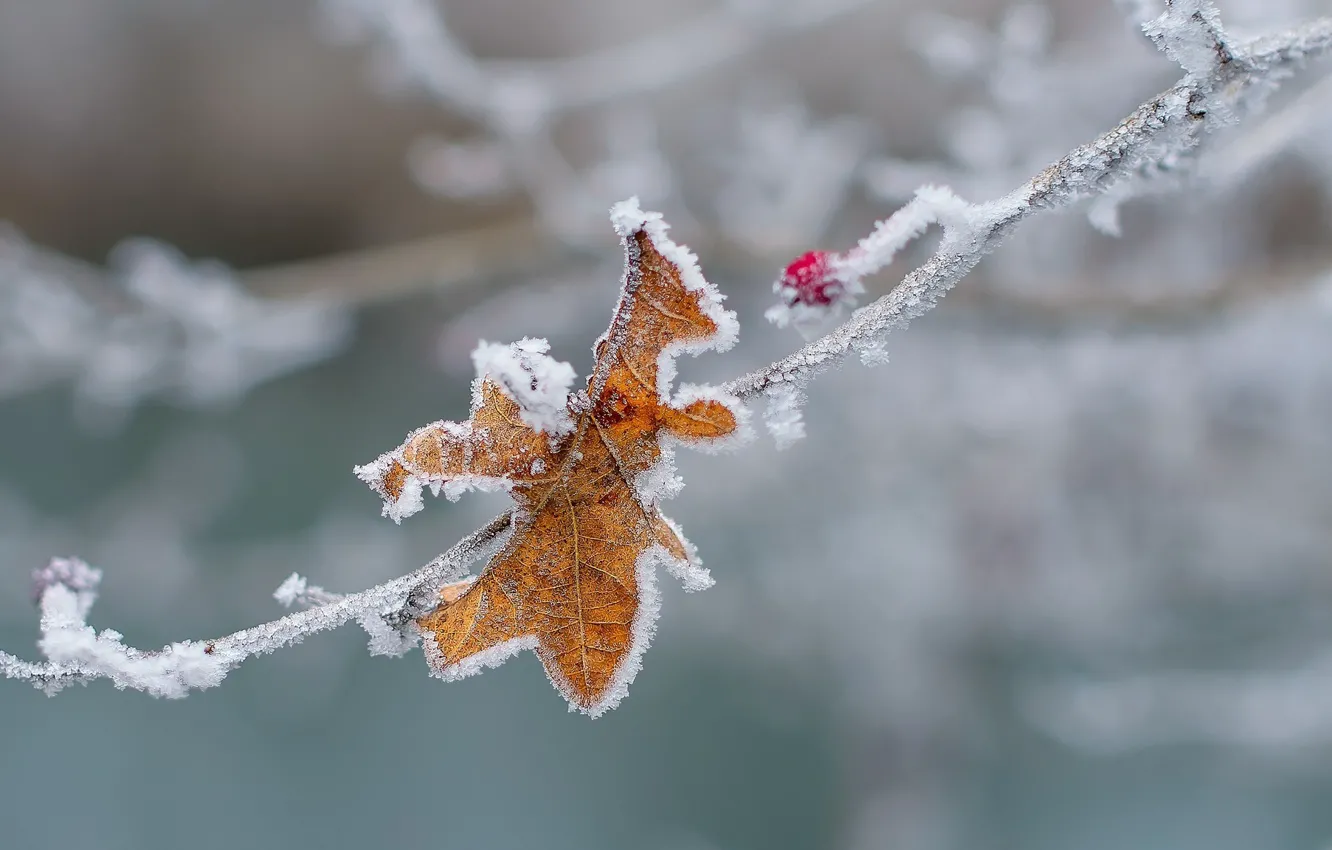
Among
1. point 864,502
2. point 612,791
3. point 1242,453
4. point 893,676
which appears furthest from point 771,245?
point 612,791

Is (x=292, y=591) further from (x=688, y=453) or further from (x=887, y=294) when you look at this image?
(x=688, y=453)

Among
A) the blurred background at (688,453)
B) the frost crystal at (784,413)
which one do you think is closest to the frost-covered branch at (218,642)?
the frost crystal at (784,413)

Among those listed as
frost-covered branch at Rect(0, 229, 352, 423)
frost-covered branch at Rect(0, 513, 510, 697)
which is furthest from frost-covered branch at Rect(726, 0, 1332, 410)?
frost-covered branch at Rect(0, 229, 352, 423)

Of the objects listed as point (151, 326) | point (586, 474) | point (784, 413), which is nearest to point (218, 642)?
point (586, 474)

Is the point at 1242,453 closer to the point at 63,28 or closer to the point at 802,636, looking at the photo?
the point at 802,636

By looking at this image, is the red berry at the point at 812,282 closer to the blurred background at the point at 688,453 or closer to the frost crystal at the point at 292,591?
the frost crystal at the point at 292,591
